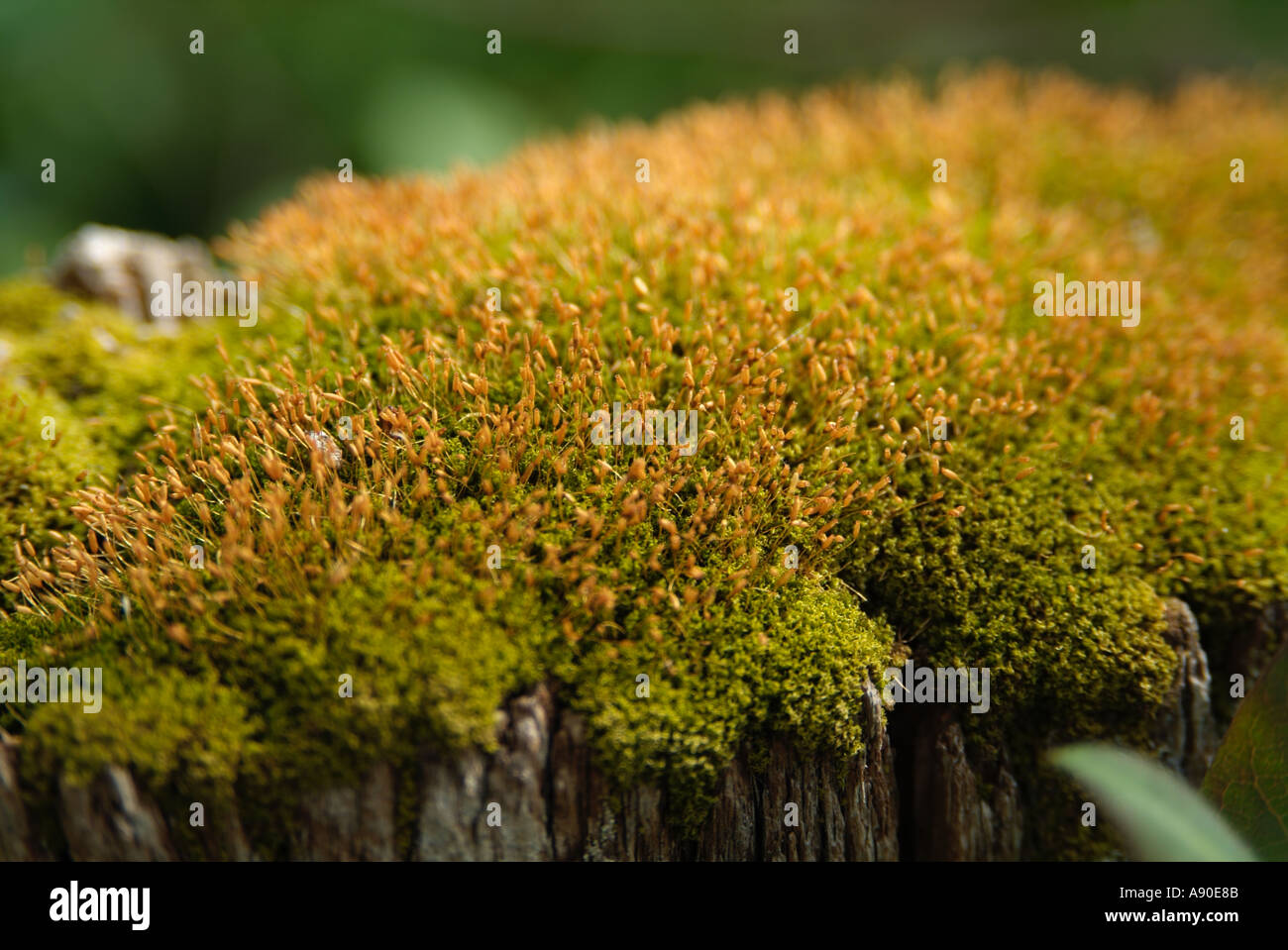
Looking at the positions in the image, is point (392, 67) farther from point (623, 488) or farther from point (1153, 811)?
point (1153, 811)

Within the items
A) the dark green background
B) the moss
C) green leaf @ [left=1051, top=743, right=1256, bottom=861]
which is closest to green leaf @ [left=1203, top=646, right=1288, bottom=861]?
green leaf @ [left=1051, top=743, right=1256, bottom=861]

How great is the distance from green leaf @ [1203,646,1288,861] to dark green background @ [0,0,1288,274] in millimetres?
5531

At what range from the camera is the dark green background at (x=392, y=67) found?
611 centimetres

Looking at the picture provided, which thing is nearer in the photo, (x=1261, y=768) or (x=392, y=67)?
(x=1261, y=768)

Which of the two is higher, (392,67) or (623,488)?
(392,67)

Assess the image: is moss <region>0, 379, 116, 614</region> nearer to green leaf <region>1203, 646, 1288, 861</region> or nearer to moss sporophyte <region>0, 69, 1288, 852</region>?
moss sporophyte <region>0, 69, 1288, 852</region>

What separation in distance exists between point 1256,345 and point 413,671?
3202 mm

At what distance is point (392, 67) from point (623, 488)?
5758mm

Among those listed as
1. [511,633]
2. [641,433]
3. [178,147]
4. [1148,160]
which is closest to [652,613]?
[511,633]

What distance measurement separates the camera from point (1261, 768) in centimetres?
227

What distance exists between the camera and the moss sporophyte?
203 cm

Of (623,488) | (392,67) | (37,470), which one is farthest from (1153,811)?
(392,67)

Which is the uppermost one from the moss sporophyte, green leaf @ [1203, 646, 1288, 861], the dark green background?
the dark green background

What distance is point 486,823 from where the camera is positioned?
2.00 m
